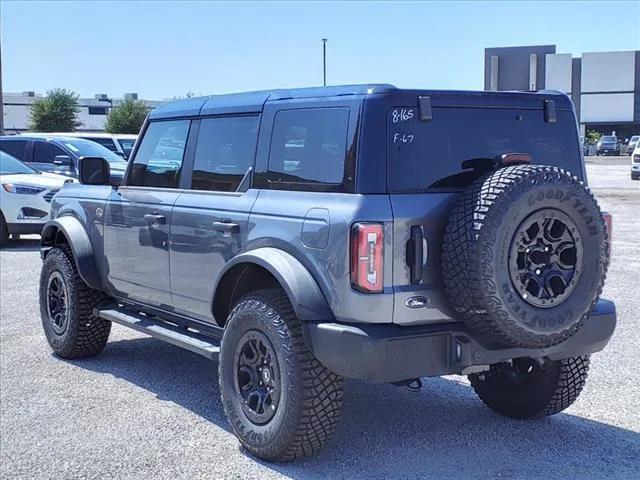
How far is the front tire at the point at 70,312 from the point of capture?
6.62m

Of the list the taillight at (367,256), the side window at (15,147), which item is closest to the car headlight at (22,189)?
the side window at (15,147)

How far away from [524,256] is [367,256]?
765mm

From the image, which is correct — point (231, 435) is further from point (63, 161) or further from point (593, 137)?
point (593, 137)

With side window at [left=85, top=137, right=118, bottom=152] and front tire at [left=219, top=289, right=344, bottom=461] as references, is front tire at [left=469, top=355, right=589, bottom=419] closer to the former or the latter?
front tire at [left=219, top=289, right=344, bottom=461]

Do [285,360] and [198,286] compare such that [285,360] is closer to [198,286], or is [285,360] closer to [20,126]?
[198,286]

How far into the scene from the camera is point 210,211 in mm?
5156

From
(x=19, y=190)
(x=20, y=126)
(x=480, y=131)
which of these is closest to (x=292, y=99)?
(x=480, y=131)

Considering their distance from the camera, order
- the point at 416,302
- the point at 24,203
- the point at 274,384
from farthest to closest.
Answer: the point at 24,203 < the point at 274,384 < the point at 416,302

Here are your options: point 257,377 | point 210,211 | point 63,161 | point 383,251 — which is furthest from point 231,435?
point 63,161

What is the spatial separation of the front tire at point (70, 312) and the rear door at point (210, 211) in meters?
1.31

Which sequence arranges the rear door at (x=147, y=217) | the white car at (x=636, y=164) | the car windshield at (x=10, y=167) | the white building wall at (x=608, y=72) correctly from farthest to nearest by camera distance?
the white building wall at (x=608, y=72), the white car at (x=636, y=164), the car windshield at (x=10, y=167), the rear door at (x=147, y=217)

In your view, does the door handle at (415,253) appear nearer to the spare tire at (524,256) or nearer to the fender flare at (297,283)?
the spare tire at (524,256)

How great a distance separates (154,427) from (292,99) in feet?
7.02

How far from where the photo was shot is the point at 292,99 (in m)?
4.84
